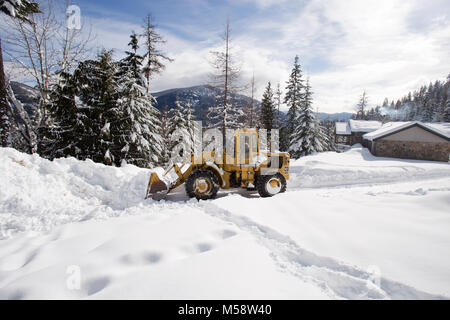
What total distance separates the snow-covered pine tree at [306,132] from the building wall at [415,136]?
7239 millimetres

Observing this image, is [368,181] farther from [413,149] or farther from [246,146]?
[413,149]

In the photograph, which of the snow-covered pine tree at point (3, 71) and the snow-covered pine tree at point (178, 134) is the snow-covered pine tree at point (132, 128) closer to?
the snow-covered pine tree at point (3, 71)

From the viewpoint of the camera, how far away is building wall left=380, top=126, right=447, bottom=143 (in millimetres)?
21378

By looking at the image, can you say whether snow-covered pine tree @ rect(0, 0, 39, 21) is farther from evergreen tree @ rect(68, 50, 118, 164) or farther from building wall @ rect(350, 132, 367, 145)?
building wall @ rect(350, 132, 367, 145)

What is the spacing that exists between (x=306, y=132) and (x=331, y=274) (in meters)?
25.9

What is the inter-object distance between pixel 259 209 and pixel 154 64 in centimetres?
1732

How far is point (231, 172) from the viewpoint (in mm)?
8195

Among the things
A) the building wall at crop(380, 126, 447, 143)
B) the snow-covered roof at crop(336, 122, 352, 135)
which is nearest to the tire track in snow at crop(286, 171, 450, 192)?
the building wall at crop(380, 126, 447, 143)

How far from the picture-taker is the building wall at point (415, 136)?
21378 millimetres

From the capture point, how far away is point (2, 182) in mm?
6223

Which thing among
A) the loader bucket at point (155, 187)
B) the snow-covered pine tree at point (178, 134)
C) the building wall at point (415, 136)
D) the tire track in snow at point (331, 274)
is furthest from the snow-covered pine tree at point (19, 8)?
the building wall at point (415, 136)
